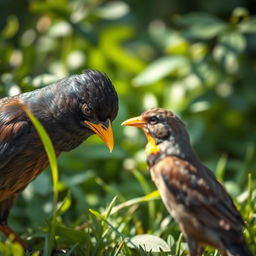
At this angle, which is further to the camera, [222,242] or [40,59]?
[40,59]

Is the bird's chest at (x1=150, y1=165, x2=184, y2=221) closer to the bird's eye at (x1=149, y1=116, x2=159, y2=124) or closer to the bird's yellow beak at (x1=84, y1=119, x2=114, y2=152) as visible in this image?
the bird's eye at (x1=149, y1=116, x2=159, y2=124)

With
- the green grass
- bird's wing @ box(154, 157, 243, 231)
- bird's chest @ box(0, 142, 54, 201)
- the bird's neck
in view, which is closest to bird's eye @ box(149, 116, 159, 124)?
bird's wing @ box(154, 157, 243, 231)

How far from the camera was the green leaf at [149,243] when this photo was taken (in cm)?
378

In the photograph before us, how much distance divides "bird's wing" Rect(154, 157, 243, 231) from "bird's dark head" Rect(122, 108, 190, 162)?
7cm

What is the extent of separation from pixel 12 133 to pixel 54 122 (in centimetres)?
26

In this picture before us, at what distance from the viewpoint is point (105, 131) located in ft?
12.5

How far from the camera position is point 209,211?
9.81 feet

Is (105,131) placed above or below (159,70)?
above

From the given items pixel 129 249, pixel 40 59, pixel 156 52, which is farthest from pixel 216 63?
pixel 129 249

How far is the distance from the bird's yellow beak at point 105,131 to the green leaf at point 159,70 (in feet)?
7.91

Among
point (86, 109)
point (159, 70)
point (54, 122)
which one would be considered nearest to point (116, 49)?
point (159, 70)

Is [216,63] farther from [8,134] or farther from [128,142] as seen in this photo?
[8,134]

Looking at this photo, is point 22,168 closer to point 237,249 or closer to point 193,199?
point 193,199

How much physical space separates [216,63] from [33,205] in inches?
89.3
